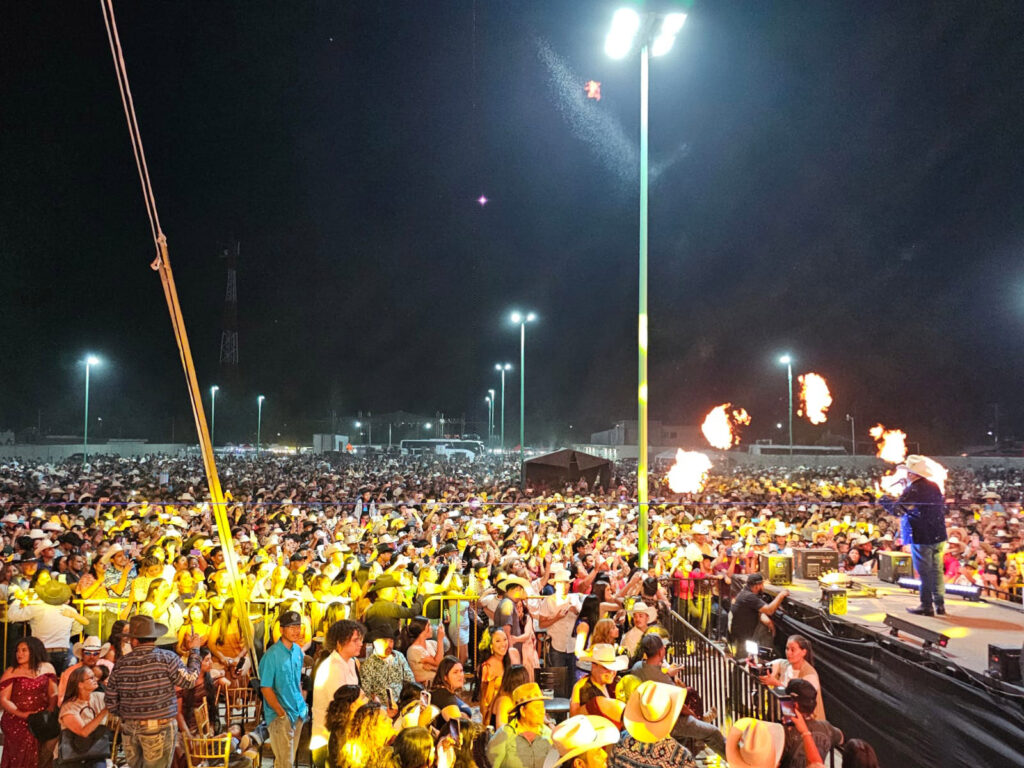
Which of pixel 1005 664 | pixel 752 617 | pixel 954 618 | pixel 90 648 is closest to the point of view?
pixel 1005 664

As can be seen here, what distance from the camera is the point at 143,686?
15.8 ft

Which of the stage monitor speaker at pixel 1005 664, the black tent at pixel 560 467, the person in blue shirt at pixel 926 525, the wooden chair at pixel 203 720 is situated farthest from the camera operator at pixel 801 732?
the black tent at pixel 560 467

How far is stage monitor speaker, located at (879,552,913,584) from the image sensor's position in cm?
1073

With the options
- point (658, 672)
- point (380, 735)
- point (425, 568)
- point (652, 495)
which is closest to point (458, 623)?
point (425, 568)

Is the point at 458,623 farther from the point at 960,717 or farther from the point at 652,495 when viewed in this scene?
the point at 652,495

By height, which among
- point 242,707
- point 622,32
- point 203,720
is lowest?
point 242,707

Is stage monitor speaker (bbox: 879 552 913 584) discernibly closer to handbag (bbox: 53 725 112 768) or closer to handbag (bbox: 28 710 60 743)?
handbag (bbox: 53 725 112 768)

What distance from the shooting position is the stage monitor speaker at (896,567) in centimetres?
1073

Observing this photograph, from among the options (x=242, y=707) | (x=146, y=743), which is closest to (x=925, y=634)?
(x=146, y=743)

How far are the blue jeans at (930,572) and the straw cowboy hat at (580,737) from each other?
5.60 metres

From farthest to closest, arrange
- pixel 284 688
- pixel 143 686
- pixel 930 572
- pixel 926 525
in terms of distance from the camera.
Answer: pixel 930 572 < pixel 926 525 < pixel 284 688 < pixel 143 686

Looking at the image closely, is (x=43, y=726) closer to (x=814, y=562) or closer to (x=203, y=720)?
(x=203, y=720)

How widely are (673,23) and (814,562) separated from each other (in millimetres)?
7899

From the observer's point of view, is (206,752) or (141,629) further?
(206,752)
